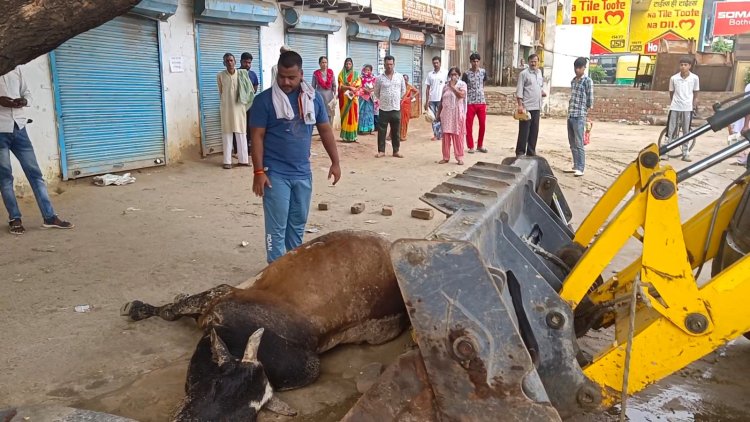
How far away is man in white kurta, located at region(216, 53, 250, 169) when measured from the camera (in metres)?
9.38

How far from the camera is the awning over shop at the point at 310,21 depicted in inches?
468

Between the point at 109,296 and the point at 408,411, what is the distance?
9.78 ft

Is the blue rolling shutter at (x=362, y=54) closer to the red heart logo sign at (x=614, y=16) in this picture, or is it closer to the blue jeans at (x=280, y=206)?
the blue jeans at (x=280, y=206)

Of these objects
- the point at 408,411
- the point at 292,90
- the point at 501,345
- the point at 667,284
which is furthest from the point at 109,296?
the point at 667,284

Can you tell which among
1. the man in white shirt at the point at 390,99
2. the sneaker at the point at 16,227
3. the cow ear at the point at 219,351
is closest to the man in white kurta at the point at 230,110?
the man in white shirt at the point at 390,99

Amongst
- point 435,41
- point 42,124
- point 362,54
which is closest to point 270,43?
point 362,54

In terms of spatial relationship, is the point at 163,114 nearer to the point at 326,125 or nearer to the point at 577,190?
the point at 326,125

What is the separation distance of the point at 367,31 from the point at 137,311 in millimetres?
12148

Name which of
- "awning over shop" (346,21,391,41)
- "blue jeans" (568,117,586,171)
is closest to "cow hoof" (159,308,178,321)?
"blue jeans" (568,117,586,171)

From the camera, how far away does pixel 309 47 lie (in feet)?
42.7

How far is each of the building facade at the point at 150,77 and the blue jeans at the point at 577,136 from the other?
5.93 m

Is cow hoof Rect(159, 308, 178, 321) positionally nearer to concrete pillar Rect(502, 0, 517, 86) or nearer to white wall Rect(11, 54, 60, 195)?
white wall Rect(11, 54, 60, 195)

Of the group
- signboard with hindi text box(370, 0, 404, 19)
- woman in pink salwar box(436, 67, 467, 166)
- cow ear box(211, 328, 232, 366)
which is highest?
signboard with hindi text box(370, 0, 404, 19)

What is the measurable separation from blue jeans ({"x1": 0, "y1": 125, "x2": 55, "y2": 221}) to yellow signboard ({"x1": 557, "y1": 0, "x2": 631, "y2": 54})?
3018 centimetres
